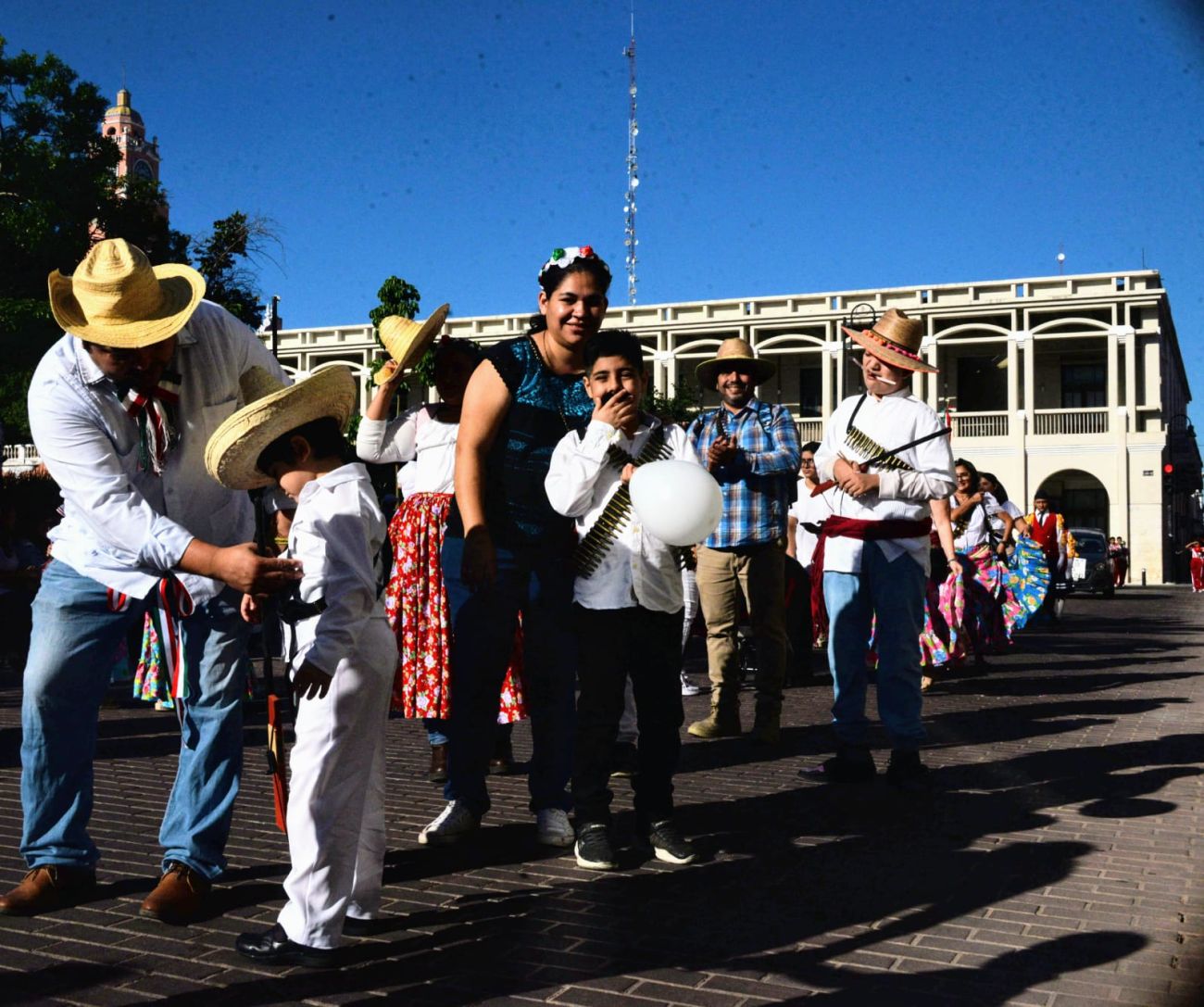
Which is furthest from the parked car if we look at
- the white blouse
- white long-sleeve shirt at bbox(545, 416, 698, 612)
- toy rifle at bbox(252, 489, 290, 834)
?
toy rifle at bbox(252, 489, 290, 834)

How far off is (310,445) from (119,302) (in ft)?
2.59

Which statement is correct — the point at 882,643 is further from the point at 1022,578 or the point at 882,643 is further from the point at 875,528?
the point at 1022,578

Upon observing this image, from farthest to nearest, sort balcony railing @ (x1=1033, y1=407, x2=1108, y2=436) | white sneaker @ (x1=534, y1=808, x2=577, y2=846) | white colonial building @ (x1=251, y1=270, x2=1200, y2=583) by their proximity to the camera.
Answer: balcony railing @ (x1=1033, y1=407, x2=1108, y2=436)
white colonial building @ (x1=251, y1=270, x2=1200, y2=583)
white sneaker @ (x1=534, y1=808, x2=577, y2=846)

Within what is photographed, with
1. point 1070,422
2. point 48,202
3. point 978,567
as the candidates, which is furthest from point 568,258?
point 1070,422

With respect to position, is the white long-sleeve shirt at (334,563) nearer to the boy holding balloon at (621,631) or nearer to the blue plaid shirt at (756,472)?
the boy holding balloon at (621,631)

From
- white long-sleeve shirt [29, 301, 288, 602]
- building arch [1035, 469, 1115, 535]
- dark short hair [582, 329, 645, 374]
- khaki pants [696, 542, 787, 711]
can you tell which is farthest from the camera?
building arch [1035, 469, 1115, 535]

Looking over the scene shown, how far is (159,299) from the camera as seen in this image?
4102 millimetres

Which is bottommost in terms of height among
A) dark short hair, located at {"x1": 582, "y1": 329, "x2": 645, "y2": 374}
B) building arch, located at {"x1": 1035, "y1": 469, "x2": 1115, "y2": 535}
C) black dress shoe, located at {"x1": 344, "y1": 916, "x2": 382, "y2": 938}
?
black dress shoe, located at {"x1": 344, "y1": 916, "x2": 382, "y2": 938}

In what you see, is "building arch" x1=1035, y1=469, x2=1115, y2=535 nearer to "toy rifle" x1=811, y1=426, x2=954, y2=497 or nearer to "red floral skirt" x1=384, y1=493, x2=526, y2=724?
"toy rifle" x1=811, y1=426, x2=954, y2=497

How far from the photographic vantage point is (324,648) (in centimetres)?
354

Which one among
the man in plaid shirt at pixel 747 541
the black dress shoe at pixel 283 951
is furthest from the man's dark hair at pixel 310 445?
the man in plaid shirt at pixel 747 541

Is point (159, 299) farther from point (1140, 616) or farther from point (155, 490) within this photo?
point (1140, 616)

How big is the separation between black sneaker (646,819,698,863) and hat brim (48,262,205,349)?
7.69 ft

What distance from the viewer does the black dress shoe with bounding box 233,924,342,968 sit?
3502 mm
